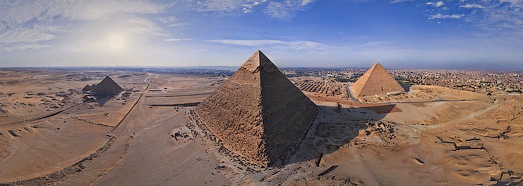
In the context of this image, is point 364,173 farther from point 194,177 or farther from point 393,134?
point 194,177

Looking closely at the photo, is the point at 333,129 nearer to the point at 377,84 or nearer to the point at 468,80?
the point at 377,84

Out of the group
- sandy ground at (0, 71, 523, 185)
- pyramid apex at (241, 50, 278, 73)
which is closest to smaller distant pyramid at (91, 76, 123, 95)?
sandy ground at (0, 71, 523, 185)

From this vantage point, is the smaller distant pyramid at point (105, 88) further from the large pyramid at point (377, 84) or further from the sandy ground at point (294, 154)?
the large pyramid at point (377, 84)

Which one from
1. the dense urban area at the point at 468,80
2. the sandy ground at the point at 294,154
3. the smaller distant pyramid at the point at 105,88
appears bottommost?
the sandy ground at the point at 294,154

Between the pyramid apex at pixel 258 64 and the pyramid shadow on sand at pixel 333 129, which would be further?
the pyramid apex at pixel 258 64

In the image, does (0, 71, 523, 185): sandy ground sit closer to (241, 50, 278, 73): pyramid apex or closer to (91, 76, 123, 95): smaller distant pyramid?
(241, 50, 278, 73): pyramid apex

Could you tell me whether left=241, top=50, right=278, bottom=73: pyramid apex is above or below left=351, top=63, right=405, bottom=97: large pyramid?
above

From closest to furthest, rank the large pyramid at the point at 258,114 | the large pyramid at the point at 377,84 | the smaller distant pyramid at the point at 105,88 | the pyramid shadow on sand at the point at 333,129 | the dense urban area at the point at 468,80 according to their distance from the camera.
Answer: the large pyramid at the point at 258,114, the pyramid shadow on sand at the point at 333,129, the large pyramid at the point at 377,84, the smaller distant pyramid at the point at 105,88, the dense urban area at the point at 468,80

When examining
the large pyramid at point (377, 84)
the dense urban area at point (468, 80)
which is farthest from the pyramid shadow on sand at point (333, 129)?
the dense urban area at point (468, 80)
